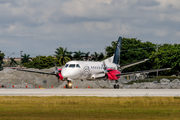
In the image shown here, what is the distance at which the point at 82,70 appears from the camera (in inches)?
1950

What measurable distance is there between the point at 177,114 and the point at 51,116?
258 inches

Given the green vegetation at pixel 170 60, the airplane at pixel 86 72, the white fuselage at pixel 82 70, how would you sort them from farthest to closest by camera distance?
the green vegetation at pixel 170 60 < the airplane at pixel 86 72 < the white fuselage at pixel 82 70

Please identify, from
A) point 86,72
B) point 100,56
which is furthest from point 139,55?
point 86,72

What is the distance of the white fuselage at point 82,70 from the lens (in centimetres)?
4709

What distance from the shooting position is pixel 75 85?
218ft

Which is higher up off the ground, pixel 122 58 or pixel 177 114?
pixel 122 58

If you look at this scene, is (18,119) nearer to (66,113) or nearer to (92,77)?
(66,113)

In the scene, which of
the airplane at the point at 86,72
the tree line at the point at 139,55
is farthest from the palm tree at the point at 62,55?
the airplane at the point at 86,72

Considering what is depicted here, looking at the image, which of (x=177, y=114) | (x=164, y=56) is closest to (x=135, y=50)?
(x=164, y=56)

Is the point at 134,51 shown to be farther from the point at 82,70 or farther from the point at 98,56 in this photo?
the point at 82,70

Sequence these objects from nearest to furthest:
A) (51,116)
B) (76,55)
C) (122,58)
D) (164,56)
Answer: (51,116), (164,56), (122,58), (76,55)

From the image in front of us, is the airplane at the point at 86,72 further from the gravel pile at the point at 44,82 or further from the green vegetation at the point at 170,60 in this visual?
the green vegetation at the point at 170,60

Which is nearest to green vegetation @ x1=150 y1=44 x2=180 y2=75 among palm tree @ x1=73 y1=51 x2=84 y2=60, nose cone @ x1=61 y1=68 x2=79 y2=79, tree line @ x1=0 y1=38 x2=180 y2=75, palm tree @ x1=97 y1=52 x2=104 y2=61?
tree line @ x1=0 y1=38 x2=180 y2=75

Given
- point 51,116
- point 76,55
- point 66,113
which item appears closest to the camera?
point 51,116
